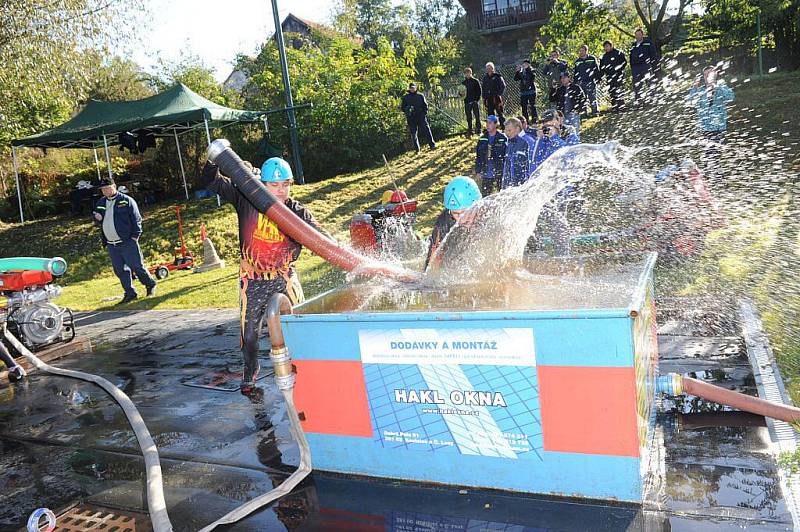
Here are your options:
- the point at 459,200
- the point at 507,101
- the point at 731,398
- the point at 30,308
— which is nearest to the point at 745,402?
the point at 731,398

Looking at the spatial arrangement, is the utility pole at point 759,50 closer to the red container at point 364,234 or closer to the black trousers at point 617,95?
the black trousers at point 617,95

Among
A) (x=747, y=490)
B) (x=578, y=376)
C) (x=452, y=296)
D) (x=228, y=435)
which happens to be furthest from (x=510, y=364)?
(x=228, y=435)

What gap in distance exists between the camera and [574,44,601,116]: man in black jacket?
15.2m

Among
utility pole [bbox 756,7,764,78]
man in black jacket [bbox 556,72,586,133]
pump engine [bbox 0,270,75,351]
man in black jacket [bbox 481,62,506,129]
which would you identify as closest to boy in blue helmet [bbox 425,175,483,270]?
pump engine [bbox 0,270,75,351]

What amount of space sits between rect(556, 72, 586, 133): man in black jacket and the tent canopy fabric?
8.37 meters

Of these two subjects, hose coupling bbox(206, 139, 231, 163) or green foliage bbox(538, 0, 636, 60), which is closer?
hose coupling bbox(206, 139, 231, 163)

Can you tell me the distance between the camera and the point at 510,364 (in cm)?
297

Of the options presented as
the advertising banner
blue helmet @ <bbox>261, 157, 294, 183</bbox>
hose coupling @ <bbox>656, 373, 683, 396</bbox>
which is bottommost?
hose coupling @ <bbox>656, 373, 683, 396</bbox>

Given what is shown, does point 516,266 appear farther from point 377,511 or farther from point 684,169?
point 684,169

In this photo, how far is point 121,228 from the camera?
10.4m

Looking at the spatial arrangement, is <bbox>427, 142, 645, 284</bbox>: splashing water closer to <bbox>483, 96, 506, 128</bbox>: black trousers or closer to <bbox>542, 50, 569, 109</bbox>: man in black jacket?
<bbox>542, 50, 569, 109</bbox>: man in black jacket

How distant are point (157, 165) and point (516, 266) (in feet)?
70.4

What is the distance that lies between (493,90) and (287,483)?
15.0 meters

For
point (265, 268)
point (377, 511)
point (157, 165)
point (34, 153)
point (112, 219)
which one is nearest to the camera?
point (377, 511)
